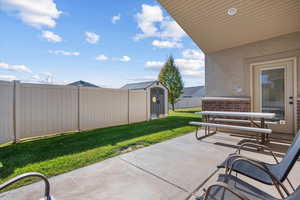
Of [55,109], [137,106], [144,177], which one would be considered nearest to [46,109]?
[55,109]

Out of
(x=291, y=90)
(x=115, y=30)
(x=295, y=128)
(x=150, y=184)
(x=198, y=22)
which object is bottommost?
(x=150, y=184)

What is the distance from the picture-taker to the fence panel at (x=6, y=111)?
4191mm

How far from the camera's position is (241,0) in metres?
4.09

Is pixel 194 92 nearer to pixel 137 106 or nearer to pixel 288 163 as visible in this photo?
pixel 137 106

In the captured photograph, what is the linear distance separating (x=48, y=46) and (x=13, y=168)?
24.4 ft

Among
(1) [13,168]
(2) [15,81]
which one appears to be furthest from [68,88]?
(1) [13,168]

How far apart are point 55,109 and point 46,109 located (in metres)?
0.28

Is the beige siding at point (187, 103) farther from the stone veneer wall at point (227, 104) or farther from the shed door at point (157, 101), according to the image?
the stone veneer wall at point (227, 104)

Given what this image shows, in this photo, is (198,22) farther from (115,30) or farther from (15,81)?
(15,81)

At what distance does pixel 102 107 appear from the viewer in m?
6.75

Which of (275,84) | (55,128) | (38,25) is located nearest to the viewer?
(275,84)

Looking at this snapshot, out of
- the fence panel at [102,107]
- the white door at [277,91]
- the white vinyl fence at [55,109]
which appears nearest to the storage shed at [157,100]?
the white vinyl fence at [55,109]

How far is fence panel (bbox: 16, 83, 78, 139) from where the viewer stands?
15.4ft

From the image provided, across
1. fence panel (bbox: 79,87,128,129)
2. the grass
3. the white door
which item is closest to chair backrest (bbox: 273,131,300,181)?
the grass
